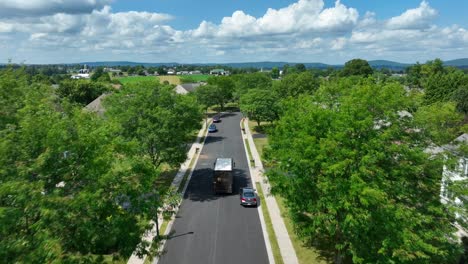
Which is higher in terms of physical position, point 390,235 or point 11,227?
point 11,227

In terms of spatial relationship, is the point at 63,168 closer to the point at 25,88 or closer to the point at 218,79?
the point at 25,88

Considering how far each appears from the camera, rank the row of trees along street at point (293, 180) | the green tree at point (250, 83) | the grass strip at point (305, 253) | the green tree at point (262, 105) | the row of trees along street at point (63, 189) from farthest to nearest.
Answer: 1. the green tree at point (250, 83)
2. the green tree at point (262, 105)
3. the grass strip at point (305, 253)
4. the row of trees along street at point (293, 180)
5. the row of trees along street at point (63, 189)

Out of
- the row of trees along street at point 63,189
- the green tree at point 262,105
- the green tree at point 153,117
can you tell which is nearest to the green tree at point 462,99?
the green tree at point 262,105

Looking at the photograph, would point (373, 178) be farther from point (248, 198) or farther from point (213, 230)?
point (248, 198)

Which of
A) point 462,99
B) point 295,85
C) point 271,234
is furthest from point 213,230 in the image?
point 295,85

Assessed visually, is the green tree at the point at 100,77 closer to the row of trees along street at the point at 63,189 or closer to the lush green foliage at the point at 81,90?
the lush green foliage at the point at 81,90

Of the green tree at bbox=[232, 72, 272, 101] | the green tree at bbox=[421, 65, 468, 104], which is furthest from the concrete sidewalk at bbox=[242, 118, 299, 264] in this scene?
the green tree at bbox=[232, 72, 272, 101]

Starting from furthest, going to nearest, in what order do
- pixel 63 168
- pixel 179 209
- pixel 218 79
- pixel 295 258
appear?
pixel 218 79 < pixel 179 209 < pixel 295 258 < pixel 63 168

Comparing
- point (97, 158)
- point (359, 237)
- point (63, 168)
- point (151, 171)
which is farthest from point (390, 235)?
point (63, 168)
